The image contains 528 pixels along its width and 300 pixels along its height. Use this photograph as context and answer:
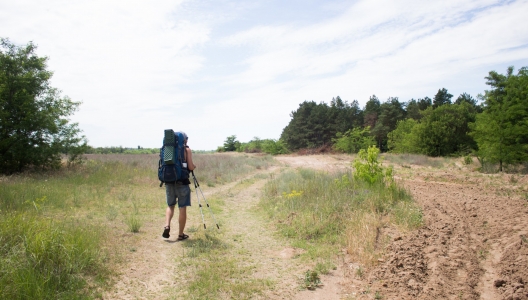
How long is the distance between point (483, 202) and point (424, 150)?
92.4 feet

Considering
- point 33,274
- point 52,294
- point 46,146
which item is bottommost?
point 52,294

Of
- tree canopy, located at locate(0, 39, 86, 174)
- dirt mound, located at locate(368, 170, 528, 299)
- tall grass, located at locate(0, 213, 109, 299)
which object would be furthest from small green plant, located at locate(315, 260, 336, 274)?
tree canopy, located at locate(0, 39, 86, 174)

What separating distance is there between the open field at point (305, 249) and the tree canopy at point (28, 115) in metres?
5.02

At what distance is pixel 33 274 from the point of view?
3125mm

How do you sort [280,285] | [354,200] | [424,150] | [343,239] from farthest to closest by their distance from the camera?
[424,150]
[354,200]
[343,239]
[280,285]

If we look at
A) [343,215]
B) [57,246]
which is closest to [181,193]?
[57,246]

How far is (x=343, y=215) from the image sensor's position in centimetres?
642

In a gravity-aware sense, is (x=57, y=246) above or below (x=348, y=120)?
below

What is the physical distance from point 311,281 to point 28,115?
13.2 meters

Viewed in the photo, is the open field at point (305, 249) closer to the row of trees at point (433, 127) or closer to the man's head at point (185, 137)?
the man's head at point (185, 137)

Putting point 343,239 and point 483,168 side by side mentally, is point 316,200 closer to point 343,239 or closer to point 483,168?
point 343,239

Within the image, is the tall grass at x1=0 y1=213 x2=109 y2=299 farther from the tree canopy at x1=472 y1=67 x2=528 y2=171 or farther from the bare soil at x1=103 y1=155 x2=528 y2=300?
the tree canopy at x1=472 y1=67 x2=528 y2=171

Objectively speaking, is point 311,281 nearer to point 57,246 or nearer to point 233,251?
point 233,251

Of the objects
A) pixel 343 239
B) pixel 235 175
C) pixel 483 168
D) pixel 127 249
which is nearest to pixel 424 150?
pixel 483 168
